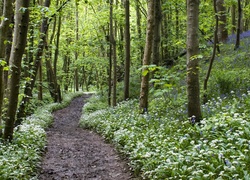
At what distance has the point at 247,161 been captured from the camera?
13.9 feet

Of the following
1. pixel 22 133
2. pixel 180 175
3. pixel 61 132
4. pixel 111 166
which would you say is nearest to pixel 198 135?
pixel 180 175

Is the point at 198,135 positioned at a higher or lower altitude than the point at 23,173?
higher

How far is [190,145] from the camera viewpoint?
5.86m

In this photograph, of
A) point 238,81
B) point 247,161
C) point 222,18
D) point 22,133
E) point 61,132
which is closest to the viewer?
point 247,161

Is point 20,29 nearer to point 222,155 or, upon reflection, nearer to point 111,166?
point 111,166

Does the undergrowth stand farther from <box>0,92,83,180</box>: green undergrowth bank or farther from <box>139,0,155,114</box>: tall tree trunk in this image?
<box>0,92,83,180</box>: green undergrowth bank

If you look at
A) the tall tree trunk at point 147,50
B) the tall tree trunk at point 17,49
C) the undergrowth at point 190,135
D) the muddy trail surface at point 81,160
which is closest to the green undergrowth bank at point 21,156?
the muddy trail surface at point 81,160

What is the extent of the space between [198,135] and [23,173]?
3873 millimetres

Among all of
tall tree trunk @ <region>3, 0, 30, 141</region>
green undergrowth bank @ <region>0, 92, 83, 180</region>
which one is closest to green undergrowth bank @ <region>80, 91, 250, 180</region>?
green undergrowth bank @ <region>0, 92, 83, 180</region>

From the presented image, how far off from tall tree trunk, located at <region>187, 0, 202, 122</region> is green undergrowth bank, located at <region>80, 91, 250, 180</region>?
1.46 ft

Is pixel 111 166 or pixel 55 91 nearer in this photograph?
pixel 111 166

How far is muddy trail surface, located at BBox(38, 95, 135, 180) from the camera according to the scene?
22.4 feet

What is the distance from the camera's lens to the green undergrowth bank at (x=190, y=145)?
436cm

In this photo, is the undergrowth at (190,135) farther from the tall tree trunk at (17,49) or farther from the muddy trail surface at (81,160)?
the tall tree trunk at (17,49)
